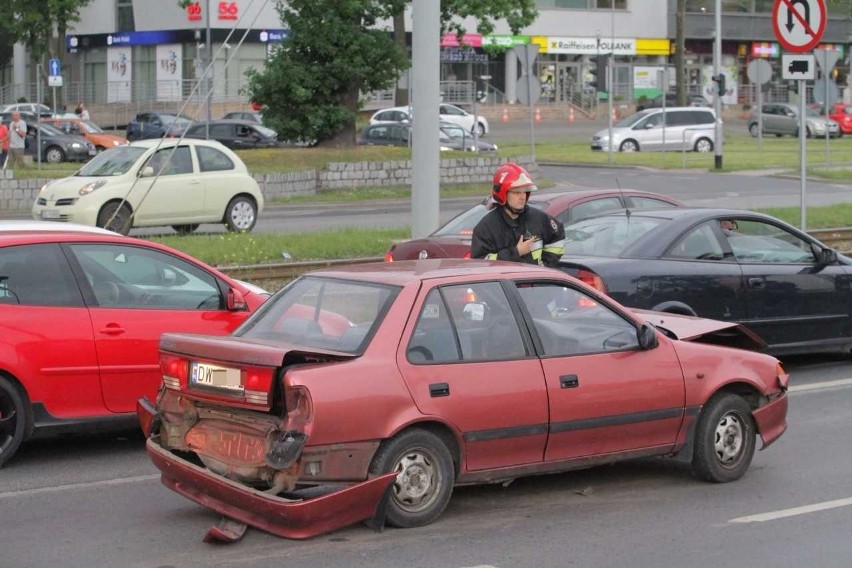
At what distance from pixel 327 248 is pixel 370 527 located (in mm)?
12212

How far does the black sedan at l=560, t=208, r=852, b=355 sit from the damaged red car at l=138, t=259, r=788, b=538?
266cm

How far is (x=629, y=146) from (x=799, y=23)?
1330 inches

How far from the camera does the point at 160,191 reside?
21.5m

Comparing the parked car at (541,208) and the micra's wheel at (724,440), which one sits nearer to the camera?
the micra's wheel at (724,440)

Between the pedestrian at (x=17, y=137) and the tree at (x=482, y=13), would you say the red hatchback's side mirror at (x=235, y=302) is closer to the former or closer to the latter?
the pedestrian at (x=17, y=137)

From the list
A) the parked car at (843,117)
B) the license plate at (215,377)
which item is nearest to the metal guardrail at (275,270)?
the license plate at (215,377)

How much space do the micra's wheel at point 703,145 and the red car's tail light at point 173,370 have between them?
44352 mm

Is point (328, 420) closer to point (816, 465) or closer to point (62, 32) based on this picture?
point (816, 465)

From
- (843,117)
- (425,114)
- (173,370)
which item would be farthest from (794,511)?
(843,117)

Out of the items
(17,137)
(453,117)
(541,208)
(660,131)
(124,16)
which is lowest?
(541,208)

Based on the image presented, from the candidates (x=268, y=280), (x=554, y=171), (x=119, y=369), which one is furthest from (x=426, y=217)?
(x=554, y=171)

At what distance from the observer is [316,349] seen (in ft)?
21.3

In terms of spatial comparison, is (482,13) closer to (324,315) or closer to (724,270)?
(724,270)

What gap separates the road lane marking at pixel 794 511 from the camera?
7125mm
